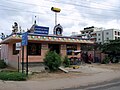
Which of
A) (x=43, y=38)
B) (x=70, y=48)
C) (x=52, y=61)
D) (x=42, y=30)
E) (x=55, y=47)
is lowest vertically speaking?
(x=52, y=61)

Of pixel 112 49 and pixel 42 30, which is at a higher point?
pixel 42 30

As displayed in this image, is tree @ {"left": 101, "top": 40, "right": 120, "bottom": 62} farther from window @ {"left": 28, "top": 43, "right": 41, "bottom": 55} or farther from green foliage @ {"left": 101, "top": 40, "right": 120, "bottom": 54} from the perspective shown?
window @ {"left": 28, "top": 43, "right": 41, "bottom": 55}

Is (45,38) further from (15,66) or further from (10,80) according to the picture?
(10,80)

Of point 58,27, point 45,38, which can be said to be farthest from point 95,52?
point 45,38

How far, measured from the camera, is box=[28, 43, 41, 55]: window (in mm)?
25092

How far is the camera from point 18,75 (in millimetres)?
15922

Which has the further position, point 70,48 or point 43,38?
point 70,48

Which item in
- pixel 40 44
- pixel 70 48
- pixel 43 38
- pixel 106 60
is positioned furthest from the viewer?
pixel 106 60

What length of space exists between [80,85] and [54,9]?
17383 mm

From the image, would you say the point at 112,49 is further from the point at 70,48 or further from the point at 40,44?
the point at 40,44

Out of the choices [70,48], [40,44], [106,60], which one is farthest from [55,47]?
[106,60]

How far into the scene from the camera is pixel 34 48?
2559 centimetres

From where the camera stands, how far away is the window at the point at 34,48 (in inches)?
988

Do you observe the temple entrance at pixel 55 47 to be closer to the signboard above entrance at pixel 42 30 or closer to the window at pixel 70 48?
the window at pixel 70 48
